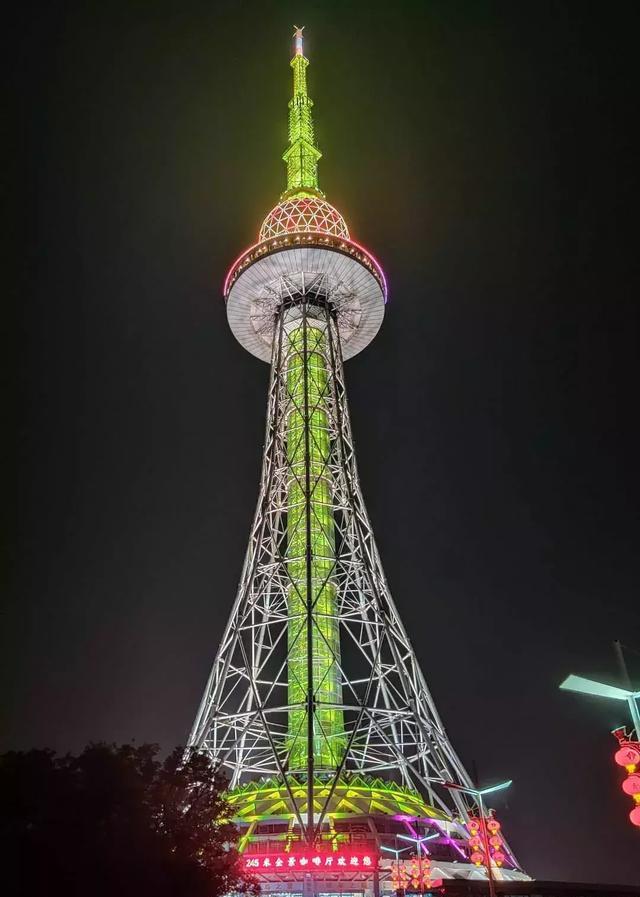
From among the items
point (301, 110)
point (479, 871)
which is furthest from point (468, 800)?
point (301, 110)

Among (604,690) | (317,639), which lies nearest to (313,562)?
(317,639)

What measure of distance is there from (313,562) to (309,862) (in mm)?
14909

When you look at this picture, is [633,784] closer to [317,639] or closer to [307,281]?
[317,639]

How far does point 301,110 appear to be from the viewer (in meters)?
51.6

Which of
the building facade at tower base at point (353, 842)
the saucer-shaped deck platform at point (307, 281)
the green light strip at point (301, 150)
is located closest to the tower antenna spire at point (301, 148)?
the green light strip at point (301, 150)

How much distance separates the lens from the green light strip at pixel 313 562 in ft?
113

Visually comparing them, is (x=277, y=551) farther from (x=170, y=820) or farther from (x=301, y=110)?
(x=301, y=110)

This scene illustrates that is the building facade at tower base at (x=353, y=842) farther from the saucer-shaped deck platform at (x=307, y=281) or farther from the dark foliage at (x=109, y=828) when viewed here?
the saucer-shaped deck platform at (x=307, y=281)

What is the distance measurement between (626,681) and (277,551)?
91.9 feet

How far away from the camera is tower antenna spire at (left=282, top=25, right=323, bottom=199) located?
158ft

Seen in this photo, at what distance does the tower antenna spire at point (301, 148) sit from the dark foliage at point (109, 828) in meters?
36.8

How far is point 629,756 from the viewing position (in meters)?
11.4

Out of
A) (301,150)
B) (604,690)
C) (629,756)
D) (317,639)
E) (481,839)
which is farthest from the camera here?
(301,150)

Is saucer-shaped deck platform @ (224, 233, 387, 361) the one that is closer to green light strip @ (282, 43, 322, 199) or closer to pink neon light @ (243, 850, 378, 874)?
green light strip @ (282, 43, 322, 199)
